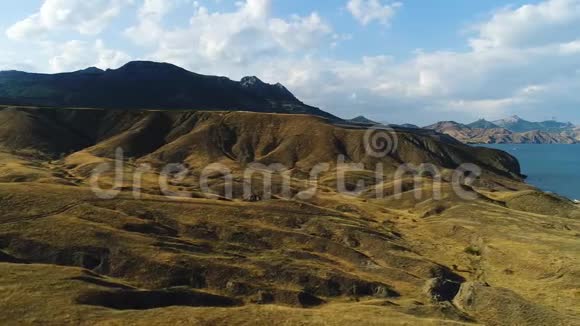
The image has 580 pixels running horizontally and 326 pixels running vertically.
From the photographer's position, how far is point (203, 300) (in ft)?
234

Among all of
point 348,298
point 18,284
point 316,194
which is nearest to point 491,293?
point 348,298

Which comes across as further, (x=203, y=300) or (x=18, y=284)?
(x=203, y=300)

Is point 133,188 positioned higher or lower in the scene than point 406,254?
higher

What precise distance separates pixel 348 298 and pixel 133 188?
76818 millimetres

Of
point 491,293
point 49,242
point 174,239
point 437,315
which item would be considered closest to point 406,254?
point 491,293

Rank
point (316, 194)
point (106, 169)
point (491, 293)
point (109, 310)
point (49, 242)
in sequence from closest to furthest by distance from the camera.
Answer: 1. point (109, 310)
2. point (491, 293)
3. point (49, 242)
4. point (316, 194)
5. point (106, 169)

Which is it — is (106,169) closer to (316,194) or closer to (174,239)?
(316,194)

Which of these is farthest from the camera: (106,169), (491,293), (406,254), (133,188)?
(106,169)

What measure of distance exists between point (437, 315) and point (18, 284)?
53.3 m

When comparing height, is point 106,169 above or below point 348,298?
above

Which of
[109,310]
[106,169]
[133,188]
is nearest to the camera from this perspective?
[109,310]

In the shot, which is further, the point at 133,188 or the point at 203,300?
the point at 133,188

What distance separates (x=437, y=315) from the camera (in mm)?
69062

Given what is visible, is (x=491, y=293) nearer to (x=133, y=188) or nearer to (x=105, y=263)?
A: (x=105, y=263)
